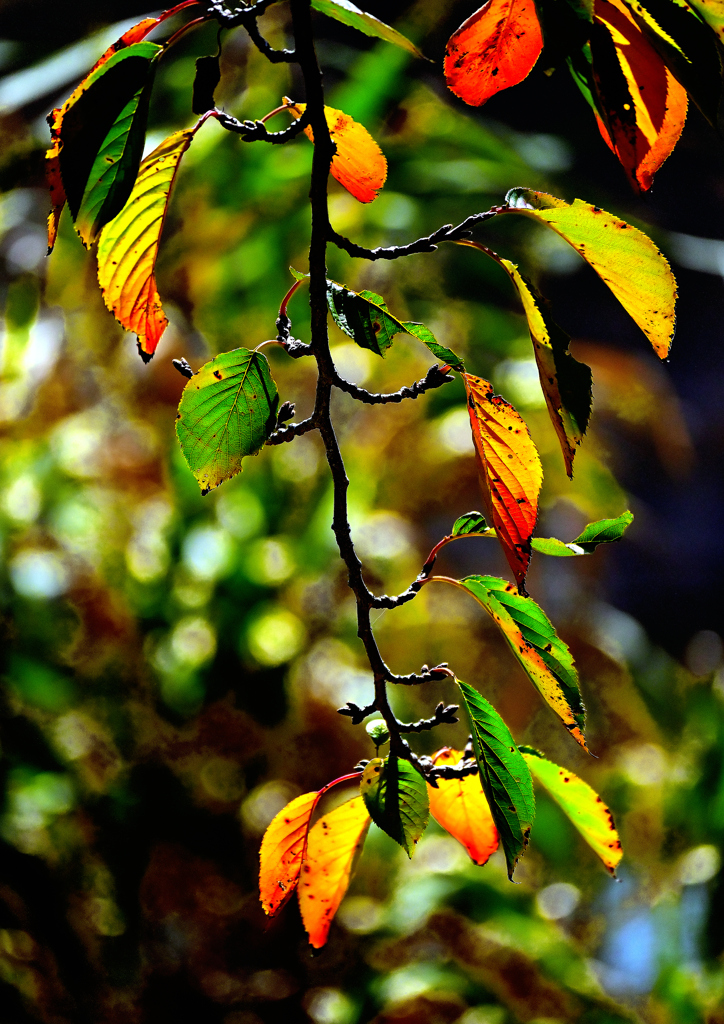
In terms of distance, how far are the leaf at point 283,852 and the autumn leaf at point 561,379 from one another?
15 centimetres

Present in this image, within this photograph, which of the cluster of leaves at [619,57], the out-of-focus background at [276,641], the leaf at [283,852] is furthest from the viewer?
the out-of-focus background at [276,641]

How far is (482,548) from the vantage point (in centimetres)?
164

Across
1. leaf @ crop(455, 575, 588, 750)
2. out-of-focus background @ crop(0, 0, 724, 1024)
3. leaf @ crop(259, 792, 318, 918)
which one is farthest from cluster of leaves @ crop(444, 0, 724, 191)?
out-of-focus background @ crop(0, 0, 724, 1024)

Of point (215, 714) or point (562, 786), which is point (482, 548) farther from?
point (562, 786)

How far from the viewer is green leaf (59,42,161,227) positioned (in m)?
0.16

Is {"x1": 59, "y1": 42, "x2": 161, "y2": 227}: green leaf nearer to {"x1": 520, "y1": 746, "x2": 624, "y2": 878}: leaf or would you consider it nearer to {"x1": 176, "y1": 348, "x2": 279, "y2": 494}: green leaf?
{"x1": 176, "y1": 348, "x2": 279, "y2": 494}: green leaf

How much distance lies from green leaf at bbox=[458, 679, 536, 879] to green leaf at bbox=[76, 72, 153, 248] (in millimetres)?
155

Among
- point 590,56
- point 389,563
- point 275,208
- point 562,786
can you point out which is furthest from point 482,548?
point 590,56

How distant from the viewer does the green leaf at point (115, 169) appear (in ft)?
0.54

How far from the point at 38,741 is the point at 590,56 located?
0.90 metres

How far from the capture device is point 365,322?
219 millimetres

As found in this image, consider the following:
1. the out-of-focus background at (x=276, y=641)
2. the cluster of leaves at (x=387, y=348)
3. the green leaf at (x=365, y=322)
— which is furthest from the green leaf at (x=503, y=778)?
the out-of-focus background at (x=276, y=641)

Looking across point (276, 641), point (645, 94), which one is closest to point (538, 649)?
point (645, 94)

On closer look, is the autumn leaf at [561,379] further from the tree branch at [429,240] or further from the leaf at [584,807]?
the leaf at [584,807]
